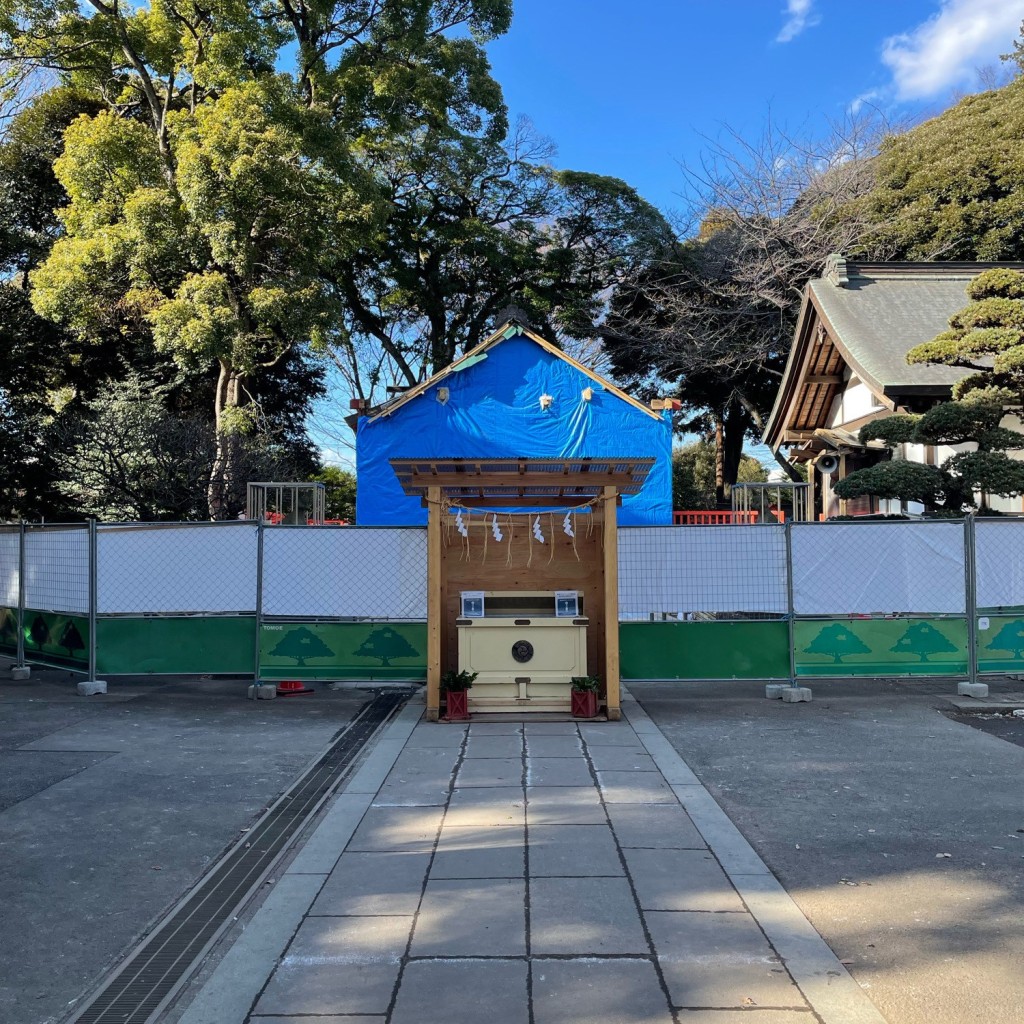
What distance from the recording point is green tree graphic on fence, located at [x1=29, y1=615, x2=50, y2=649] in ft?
34.7

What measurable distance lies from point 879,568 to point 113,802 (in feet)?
24.2

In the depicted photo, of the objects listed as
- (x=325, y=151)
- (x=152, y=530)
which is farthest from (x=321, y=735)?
(x=325, y=151)

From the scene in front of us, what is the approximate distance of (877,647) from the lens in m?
9.16

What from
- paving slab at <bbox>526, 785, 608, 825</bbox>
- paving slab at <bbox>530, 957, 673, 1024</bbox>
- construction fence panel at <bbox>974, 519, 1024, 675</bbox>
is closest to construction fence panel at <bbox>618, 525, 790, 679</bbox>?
construction fence panel at <bbox>974, 519, 1024, 675</bbox>

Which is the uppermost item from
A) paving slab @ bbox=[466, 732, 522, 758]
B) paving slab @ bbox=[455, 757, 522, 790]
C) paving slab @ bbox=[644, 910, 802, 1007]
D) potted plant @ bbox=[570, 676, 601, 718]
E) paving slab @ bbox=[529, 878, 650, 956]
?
potted plant @ bbox=[570, 676, 601, 718]

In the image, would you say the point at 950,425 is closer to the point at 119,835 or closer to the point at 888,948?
the point at 888,948

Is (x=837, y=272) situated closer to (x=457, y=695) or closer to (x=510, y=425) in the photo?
(x=510, y=425)

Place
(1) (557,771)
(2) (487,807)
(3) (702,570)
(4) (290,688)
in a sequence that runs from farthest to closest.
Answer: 1. (4) (290,688)
2. (3) (702,570)
3. (1) (557,771)
4. (2) (487,807)

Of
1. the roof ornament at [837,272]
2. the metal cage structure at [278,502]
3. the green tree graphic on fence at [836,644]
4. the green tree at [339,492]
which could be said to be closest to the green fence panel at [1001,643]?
the green tree graphic on fence at [836,644]

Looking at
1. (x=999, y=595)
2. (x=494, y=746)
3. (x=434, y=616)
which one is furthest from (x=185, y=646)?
(x=999, y=595)

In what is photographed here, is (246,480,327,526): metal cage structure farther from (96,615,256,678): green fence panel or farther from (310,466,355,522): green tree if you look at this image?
(310,466,355,522): green tree

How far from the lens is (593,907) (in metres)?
4.01

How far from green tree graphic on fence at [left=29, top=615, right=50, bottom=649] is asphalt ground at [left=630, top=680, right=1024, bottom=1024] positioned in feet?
23.1

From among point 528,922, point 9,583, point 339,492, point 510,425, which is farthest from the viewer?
point 339,492
